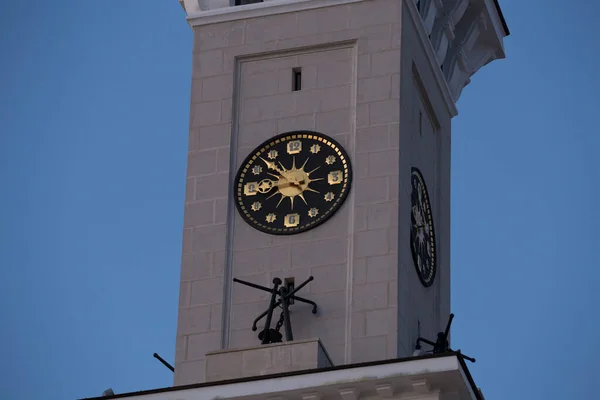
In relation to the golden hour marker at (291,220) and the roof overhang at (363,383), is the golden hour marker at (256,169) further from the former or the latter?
the roof overhang at (363,383)

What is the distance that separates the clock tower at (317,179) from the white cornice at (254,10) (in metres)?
0.03

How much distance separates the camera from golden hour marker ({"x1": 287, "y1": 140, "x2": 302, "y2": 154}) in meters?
47.7

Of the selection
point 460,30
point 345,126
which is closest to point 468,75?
point 460,30

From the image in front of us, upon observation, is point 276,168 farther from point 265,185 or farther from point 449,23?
point 449,23

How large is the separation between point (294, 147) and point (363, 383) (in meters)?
6.58

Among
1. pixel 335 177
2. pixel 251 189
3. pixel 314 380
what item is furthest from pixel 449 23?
pixel 314 380

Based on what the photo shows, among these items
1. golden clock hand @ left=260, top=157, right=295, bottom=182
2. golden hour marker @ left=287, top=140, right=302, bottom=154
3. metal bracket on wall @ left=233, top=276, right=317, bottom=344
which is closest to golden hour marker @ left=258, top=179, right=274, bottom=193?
golden clock hand @ left=260, top=157, right=295, bottom=182

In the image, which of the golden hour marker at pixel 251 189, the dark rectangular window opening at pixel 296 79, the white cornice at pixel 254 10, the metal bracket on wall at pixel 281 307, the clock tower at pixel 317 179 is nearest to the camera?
the metal bracket on wall at pixel 281 307

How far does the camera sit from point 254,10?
49.7 metres

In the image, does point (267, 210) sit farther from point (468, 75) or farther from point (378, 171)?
point (468, 75)

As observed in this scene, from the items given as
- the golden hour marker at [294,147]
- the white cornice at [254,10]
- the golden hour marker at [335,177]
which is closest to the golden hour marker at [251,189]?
the golden hour marker at [294,147]

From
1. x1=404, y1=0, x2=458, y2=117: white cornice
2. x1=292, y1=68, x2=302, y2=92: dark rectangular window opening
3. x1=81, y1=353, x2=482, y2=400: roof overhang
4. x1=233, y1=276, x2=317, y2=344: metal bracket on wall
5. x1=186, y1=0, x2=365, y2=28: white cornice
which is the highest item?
x1=186, y1=0, x2=365, y2=28: white cornice

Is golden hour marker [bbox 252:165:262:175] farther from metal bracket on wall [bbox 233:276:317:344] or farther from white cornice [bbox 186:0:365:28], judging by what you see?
white cornice [bbox 186:0:365:28]

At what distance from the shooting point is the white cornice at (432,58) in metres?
49.6
